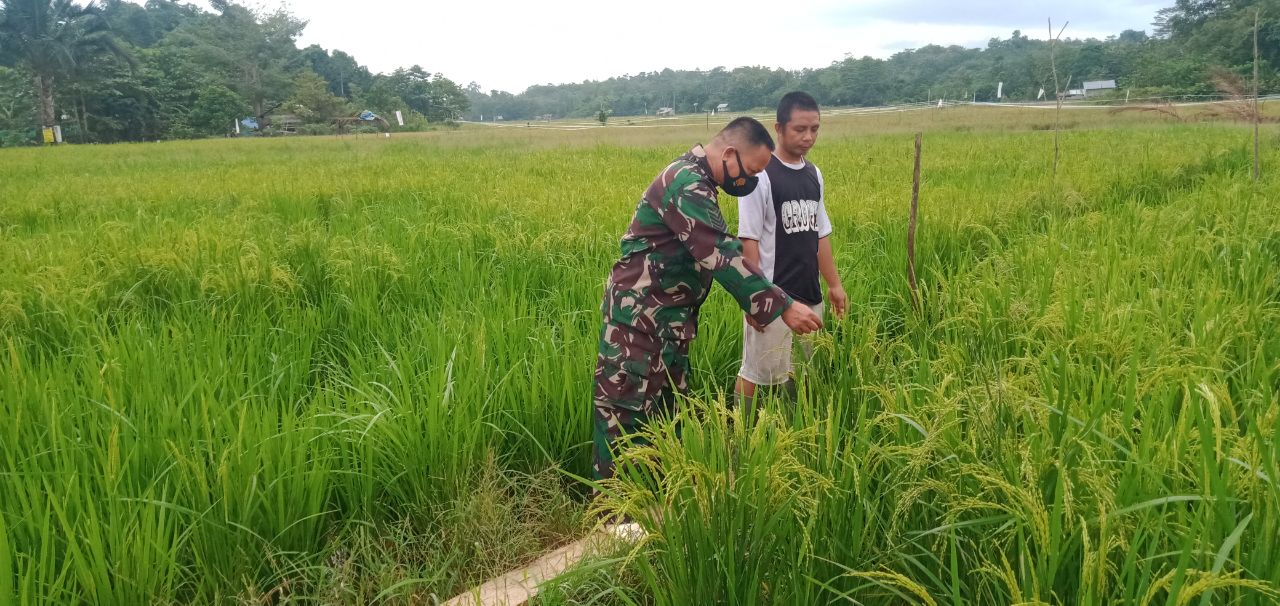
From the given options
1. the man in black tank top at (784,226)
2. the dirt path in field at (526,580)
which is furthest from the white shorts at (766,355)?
the dirt path in field at (526,580)

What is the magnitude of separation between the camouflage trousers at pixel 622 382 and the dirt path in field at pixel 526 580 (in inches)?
18.6

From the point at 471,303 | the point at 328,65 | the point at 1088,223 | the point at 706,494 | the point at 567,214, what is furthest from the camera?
the point at 328,65

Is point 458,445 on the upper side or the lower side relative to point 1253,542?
lower

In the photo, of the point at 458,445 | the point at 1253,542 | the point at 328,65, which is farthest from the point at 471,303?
the point at 328,65

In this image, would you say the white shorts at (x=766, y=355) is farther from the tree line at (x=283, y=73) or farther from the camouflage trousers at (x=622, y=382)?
the tree line at (x=283, y=73)

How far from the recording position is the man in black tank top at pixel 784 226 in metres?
2.92

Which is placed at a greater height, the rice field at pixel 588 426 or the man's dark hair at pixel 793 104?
the man's dark hair at pixel 793 104

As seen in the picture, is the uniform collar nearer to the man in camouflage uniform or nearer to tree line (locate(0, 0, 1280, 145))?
the man in camouflage uniform

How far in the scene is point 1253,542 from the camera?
4.20 feet

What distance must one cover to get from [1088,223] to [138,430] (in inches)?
209

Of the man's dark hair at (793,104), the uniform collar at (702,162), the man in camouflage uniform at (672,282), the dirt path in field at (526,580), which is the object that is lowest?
the dirt path in field at (526,580)

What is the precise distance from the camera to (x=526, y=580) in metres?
1.78

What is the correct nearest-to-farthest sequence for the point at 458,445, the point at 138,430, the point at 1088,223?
the point at 138,430, the point at 458,445, the point at 1088,223

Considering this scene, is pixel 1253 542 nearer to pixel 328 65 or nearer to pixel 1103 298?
pixel 1103 298
